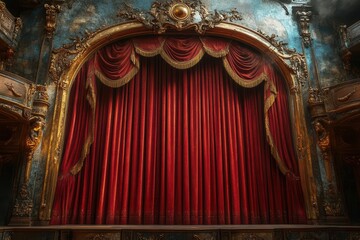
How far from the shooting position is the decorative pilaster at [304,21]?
7.71m

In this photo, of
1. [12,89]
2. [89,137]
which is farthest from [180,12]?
[12,89]

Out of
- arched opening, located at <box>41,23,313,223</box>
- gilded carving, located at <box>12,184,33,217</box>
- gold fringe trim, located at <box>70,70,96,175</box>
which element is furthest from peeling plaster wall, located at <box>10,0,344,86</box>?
gilded carving, located at <box>12,184,33,217</box>

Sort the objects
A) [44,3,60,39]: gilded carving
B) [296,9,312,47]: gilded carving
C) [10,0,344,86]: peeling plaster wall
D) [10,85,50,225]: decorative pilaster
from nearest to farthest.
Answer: [10,85,50,225]: decorative pilaster < [10,0,344,86]: peeling plaster wall < [44,3,60,39]: gilded carving < [296,9,312,47]: gilded carving

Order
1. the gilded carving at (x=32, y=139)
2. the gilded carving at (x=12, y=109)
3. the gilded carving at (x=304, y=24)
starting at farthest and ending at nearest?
the gilded carving at (x=304, y=24), the gilded carving at (x=32, y=139), the gilded carving at (x=12, y=109)

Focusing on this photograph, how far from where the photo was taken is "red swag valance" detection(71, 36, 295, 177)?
23.3ft

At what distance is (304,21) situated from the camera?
7.82 meters

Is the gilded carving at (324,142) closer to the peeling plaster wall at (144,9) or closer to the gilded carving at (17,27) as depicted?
the peeling plaster wall at (144,9)

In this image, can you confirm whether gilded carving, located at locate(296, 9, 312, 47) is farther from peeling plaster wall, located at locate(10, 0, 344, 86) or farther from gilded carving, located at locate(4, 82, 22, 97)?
gilded carving, located at locate(4, 82, 22, 97)

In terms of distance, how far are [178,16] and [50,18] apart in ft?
9.53

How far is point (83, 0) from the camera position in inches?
301

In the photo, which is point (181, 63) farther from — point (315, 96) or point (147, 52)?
point (315, 96)

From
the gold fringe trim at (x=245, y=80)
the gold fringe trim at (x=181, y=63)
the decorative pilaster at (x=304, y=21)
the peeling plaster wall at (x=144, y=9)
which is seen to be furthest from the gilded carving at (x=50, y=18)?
the decorative pilaster at (x=304, y=21)

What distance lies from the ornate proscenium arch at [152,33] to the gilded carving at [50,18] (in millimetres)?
477

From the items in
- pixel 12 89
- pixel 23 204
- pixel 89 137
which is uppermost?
pixel 12 89
